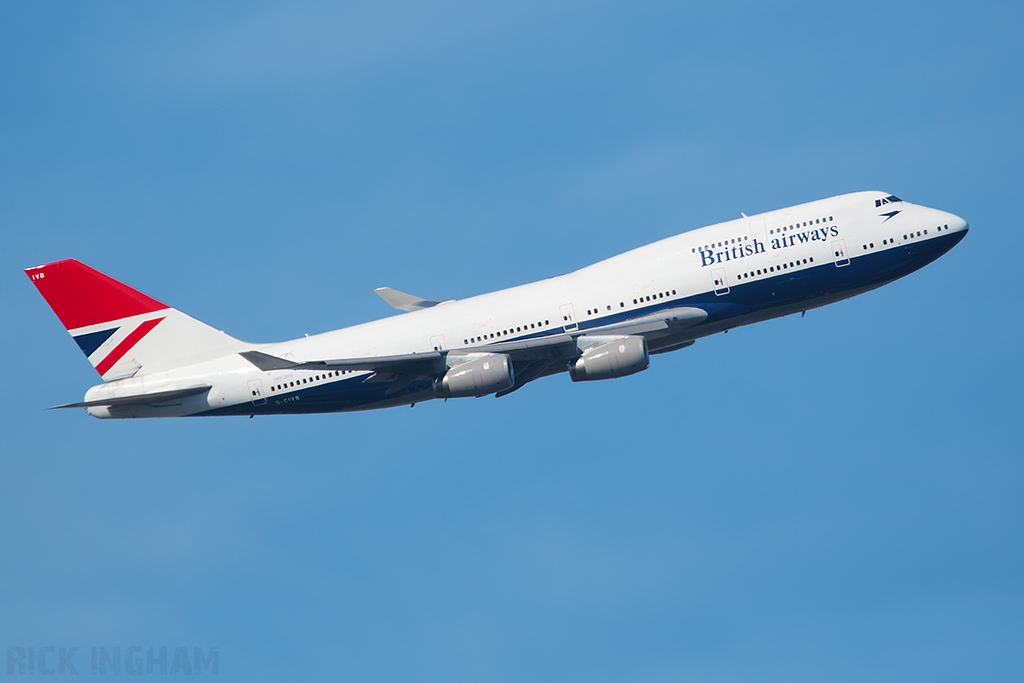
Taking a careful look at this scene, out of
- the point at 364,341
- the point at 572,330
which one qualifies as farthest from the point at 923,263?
the point at 364,341

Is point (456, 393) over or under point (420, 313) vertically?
under

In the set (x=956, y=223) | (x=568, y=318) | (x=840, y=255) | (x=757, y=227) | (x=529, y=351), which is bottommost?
(x=529, y=351)

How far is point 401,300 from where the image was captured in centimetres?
5962

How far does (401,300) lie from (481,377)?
1363 centimetres

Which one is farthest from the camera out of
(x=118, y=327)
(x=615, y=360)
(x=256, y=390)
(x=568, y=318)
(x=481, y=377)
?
(x=118, y=327)

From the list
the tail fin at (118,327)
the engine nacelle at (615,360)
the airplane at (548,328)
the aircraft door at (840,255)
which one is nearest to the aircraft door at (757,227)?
the airplane at (548,328)

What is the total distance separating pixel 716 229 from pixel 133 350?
98.6 ft

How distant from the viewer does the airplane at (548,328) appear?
157ft

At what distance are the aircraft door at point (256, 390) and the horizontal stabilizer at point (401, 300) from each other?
32.1 ft

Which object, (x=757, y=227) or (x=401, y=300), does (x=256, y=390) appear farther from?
(x=757, y=227)

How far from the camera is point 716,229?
4966 centimetres

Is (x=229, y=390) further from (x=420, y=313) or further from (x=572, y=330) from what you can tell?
(x=572, y=330)

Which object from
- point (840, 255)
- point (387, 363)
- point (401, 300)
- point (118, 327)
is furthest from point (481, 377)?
point (118, 327)

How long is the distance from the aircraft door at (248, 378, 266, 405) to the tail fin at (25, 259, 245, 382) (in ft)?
8.73
